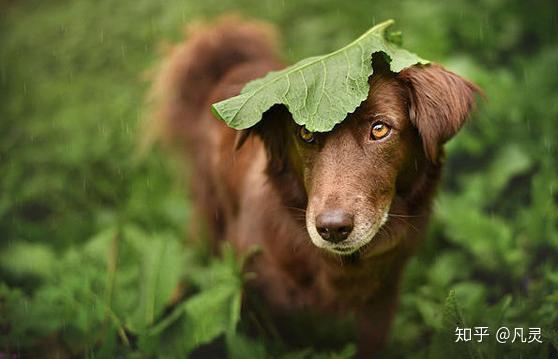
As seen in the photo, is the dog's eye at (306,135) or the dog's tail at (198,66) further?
the dog's tail at (198,66)

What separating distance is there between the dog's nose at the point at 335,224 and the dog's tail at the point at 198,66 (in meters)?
1.96

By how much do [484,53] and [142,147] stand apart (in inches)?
118

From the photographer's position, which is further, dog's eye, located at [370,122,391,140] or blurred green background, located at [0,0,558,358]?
blurred green background, located at [0,0,558,358]

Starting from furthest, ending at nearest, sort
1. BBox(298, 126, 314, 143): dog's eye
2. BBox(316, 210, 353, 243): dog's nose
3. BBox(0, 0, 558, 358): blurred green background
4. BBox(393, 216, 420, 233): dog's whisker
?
BBox(0, 0, 558, 358): blurred green background
BBox(393, 216, 420, 233): dog's whisker
BBox(298, 126, 314, 143): dog's eye
BBox(316, 210, 353, 243): dog's nose

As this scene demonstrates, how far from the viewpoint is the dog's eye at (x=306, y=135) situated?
2.80 meters

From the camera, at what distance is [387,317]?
3.46 meters

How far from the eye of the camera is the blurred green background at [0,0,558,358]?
10.9 ft

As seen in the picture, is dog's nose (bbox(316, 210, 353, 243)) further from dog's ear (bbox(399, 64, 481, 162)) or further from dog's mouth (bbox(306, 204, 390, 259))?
dog's ear (bbox(399, 64, 481, 162))

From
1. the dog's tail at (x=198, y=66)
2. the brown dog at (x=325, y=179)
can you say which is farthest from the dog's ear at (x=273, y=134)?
the dog's tail at (x=198, y=66)

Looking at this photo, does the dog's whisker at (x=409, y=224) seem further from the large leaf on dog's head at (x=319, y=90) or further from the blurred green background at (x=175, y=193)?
A: the large leaf on dog's head at (x=319, y=90)

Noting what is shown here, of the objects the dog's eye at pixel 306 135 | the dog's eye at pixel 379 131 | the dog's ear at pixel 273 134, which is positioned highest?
the dog's eye at pixel 379 131

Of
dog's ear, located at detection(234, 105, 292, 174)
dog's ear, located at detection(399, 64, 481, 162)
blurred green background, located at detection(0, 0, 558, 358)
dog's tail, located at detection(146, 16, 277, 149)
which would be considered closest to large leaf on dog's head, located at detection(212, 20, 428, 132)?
dog's ear, located at detection(399, 64, 481, 162)

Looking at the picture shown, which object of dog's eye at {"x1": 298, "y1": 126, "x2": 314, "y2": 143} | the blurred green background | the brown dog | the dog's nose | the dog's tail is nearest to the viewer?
the dog's nose

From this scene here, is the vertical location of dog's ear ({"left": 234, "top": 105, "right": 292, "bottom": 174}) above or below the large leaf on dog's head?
below
